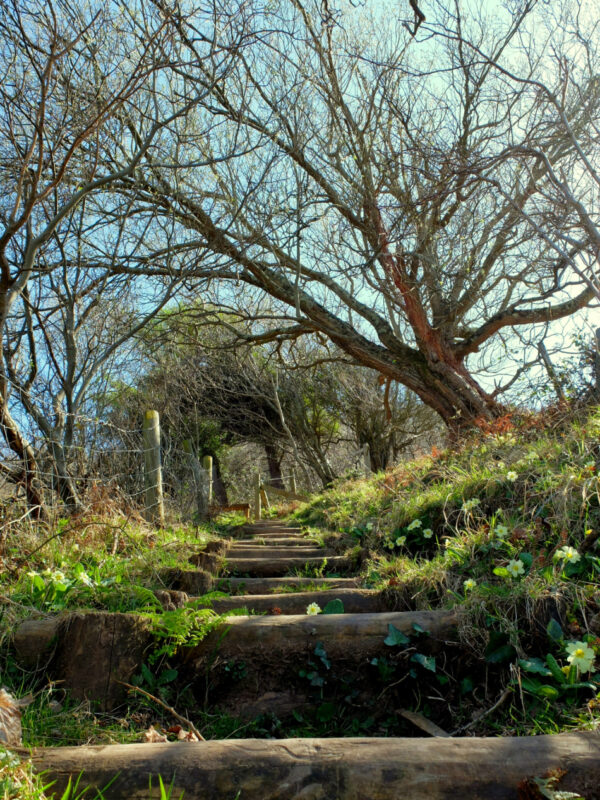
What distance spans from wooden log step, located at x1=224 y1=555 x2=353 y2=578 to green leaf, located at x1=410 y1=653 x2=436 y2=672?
2140 millimetres

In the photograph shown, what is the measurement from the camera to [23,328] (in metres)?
5.43

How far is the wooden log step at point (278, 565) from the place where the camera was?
4.45m

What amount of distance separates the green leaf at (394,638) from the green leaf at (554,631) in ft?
1.93

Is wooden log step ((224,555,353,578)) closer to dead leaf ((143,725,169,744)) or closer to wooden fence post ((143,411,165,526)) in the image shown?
wooden fence post ((143,411,165,526))

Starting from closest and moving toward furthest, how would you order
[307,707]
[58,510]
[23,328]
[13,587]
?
[307,707] → [13,587] → [58,510] → [23,328]

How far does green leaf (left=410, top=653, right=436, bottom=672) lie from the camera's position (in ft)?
7.44

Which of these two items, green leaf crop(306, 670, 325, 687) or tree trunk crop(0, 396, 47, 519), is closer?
green leaf crop(306, 670, 325, 687)

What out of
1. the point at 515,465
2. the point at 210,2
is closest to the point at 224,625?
the point at 515,465

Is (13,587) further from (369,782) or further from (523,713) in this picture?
(523,713)

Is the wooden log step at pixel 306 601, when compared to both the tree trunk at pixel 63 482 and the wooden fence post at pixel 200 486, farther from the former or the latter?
the wooden fence post at pixel 200 486

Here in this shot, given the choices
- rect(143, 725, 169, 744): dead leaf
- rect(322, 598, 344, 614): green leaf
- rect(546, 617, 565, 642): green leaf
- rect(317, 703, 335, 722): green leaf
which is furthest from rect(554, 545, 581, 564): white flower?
rect(143, 725, 169, 744): dead leaf

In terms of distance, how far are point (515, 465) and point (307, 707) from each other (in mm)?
2159

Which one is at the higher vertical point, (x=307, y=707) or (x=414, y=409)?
(x=414, y=409)

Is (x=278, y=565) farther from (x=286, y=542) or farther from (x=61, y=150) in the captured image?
(x=61, y=150)
